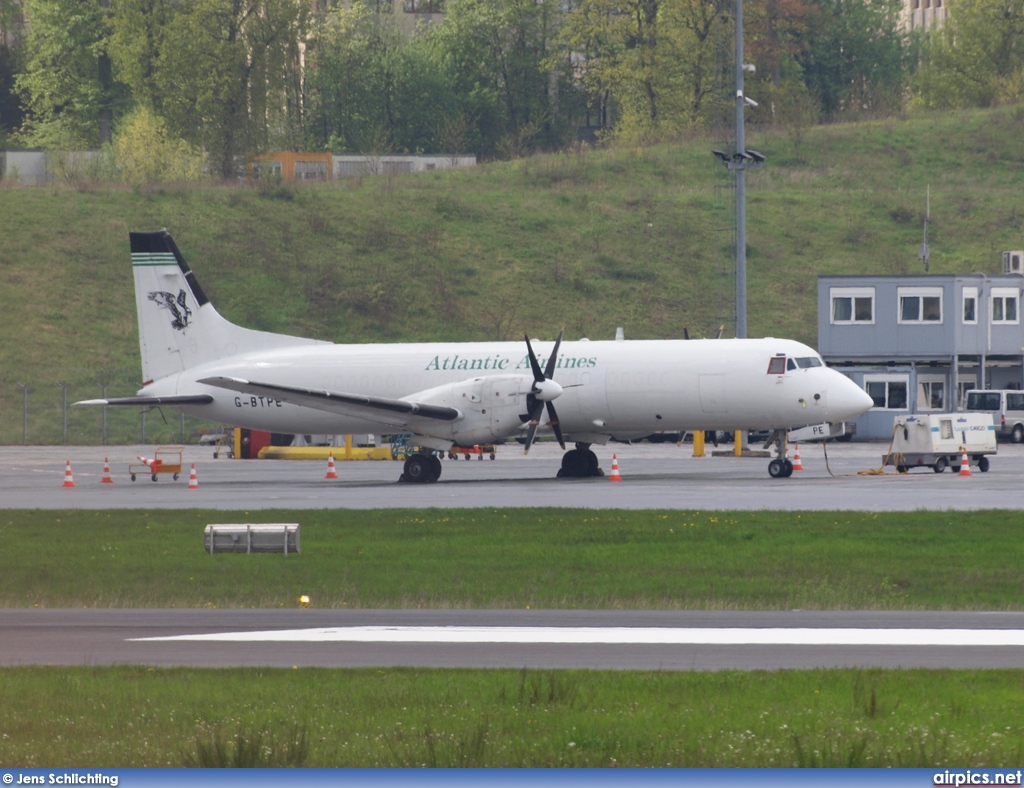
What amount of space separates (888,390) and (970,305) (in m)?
5.84

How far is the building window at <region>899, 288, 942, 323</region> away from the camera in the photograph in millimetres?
66875

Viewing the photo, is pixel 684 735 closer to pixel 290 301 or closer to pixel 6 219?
pixel 290 301

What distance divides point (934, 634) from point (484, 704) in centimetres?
606

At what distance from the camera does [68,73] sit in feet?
359

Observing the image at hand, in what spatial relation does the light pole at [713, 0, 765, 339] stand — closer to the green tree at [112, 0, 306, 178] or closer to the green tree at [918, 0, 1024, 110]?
the green tree at [112, 0, 306, 178]

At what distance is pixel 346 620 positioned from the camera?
57.9 feet

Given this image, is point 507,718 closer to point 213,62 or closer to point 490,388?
point 490,388

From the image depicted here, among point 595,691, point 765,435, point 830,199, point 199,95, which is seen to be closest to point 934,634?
point 595,691

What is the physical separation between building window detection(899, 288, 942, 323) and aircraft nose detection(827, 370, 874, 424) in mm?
27606

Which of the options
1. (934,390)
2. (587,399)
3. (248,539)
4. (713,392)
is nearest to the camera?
(248,539)

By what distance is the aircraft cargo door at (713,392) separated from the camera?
134ft

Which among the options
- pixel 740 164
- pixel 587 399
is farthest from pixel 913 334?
pixel 587 399
